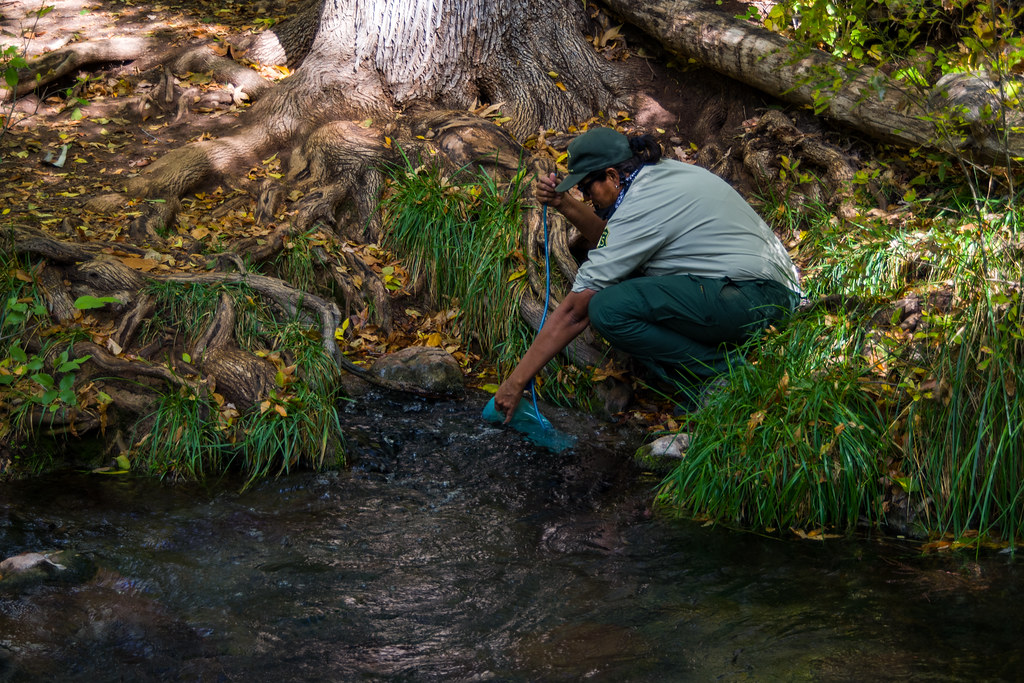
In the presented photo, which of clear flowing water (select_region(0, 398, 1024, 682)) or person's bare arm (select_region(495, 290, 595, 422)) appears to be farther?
person's bare arm (select_region(495, 290, 595, 422))

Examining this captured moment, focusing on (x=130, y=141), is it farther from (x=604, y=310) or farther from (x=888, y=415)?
(x=888, y=415)

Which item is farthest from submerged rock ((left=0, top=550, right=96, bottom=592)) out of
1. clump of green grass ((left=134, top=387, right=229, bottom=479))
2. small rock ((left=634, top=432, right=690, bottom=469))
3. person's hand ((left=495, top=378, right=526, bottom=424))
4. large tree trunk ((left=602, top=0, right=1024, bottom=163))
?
large tree trunk ((left=602, top=0, right=1024, bottom=163))

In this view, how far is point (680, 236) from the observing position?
4.55 m

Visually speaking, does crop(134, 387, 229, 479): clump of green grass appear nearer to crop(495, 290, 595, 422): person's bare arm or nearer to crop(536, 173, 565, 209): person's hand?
crop(495, 290, 595, 422): person's bare arm

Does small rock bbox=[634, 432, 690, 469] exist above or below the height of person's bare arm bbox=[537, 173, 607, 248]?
below

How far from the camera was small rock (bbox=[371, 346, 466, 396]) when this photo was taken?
522 cm

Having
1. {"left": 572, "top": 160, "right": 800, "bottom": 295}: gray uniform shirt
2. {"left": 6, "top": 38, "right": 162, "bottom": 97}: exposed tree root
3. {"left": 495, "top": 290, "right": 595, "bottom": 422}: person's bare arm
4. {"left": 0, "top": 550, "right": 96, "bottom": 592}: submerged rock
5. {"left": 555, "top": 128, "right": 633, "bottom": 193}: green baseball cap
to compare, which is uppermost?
{"left": 6, "top": 38, "right": 162, "bottom": 97}: exposed tree root

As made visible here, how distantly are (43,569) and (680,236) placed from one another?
10.7 ft

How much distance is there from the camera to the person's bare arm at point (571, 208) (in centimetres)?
464

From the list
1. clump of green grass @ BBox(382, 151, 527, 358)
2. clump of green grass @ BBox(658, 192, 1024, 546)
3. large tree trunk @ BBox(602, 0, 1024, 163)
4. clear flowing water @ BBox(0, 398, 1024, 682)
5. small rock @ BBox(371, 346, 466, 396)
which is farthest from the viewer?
clump of green grass @ BBox(382, 151, 527, 358)

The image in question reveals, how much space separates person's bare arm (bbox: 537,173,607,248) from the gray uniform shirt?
0.37m

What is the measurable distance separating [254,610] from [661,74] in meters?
5.57

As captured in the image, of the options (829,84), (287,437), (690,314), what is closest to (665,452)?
(690,314)

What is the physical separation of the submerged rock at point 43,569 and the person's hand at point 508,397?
2.06 m
